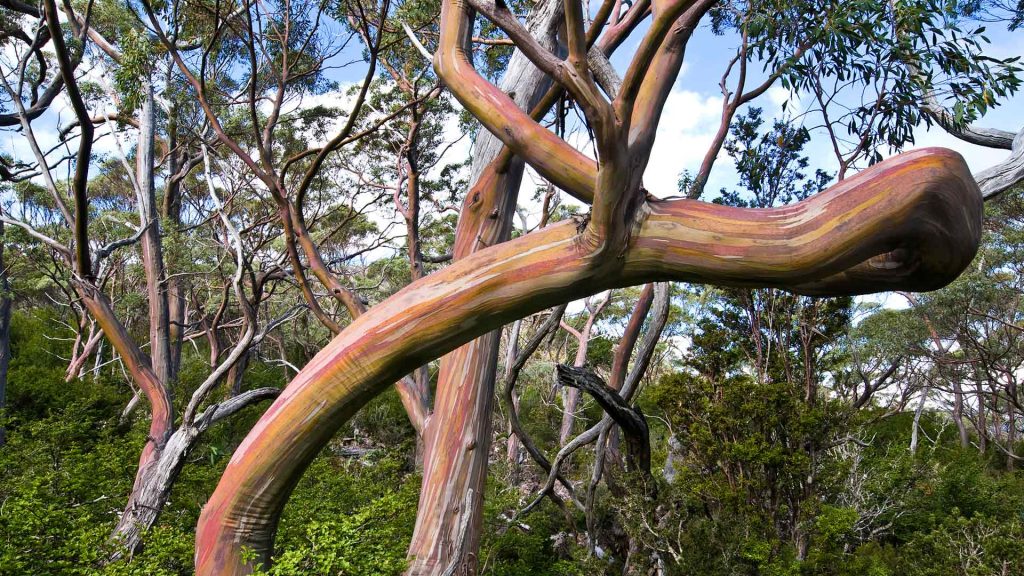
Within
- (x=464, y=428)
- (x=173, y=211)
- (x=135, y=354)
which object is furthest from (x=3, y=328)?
(x=464, y=428)

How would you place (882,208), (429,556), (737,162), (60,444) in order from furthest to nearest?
(60,444) < (737,162) < (429,556) < (882,208)

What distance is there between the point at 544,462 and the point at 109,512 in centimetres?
296

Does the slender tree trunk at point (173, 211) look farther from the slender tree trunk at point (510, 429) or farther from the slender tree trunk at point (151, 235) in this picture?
the slender tree trunk at point (510, 429)

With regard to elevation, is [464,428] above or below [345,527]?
above

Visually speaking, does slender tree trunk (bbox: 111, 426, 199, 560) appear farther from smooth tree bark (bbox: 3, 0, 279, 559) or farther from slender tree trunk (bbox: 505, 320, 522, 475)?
slender tree trunk (bbox: 505, 320, 522, 475)

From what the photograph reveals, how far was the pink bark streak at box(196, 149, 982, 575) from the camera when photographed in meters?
1.18

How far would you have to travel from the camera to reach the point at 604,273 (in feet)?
4.60

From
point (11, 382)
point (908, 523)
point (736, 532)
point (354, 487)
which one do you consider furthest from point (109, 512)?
point (908, 523)

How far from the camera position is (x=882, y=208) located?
117cm

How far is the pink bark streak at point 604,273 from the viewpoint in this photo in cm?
118

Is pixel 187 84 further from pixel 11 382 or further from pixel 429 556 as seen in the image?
pixel 429 556

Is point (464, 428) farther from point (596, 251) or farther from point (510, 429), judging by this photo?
point (510, 429)

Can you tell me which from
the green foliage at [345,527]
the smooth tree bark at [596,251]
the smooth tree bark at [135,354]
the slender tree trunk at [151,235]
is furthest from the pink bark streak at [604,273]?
the slender tree trunk at [151,235]

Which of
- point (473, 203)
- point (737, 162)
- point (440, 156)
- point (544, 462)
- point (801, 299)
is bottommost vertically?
point (544, 462)
